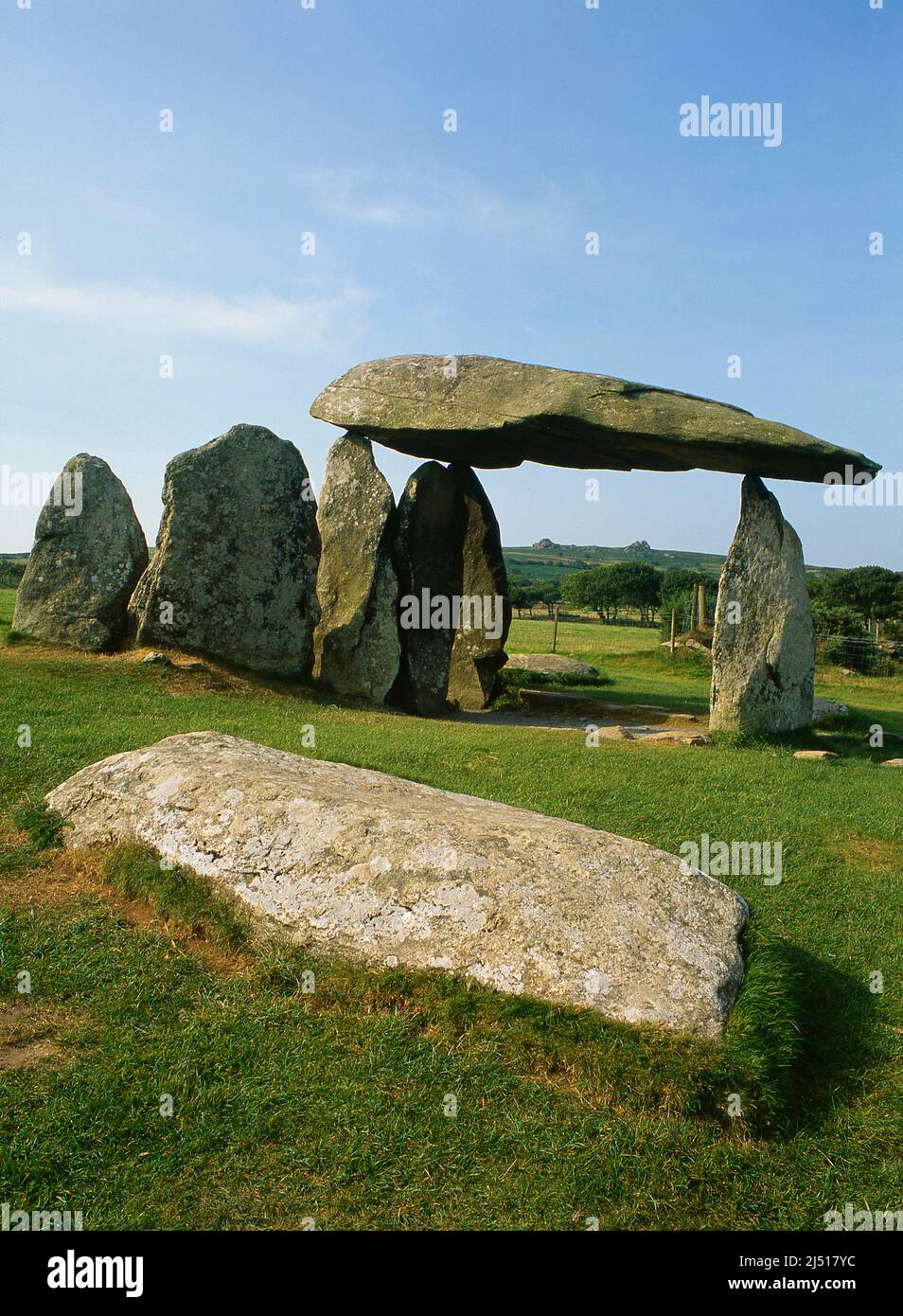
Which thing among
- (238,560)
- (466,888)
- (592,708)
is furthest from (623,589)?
(466,888)

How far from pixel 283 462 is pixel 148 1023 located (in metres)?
11.2

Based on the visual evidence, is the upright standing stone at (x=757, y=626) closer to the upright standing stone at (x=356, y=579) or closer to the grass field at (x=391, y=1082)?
the upright standing stone at (x=356, y=579)

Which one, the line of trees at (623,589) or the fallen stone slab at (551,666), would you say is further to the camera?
the line of trees at (623,589)

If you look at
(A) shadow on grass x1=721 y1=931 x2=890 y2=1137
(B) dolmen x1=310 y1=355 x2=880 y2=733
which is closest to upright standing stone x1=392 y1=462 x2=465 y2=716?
(B) dolmen x1=310 y1=355 x2=880 y2=733

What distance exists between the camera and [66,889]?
22.0 feet

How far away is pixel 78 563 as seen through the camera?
1449 centimetres

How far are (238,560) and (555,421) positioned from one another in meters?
5.04

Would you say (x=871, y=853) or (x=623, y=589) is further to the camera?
(x=623, y=589)

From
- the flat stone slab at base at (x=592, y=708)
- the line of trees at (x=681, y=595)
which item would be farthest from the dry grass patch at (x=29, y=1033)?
the line of trees at (x=681, y=595)

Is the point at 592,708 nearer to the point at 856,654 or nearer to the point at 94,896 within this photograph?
the point at 94,896

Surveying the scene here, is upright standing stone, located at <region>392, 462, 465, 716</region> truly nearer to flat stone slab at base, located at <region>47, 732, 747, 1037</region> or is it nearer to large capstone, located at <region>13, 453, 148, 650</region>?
large capstone, located at <region>13, 453, 148, 650</region>

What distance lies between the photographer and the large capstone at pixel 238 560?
14.5 meters

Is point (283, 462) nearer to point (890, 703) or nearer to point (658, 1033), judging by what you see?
point (658, 1033)

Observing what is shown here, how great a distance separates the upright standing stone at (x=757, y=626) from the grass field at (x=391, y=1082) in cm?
670
